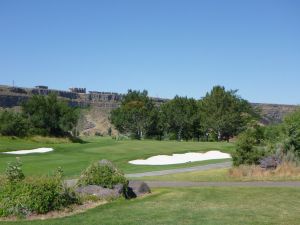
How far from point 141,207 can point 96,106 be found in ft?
504

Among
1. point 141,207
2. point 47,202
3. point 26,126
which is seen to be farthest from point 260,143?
point 26,126

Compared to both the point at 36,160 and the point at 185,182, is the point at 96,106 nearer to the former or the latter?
the point at 36,160

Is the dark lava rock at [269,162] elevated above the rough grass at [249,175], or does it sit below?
above

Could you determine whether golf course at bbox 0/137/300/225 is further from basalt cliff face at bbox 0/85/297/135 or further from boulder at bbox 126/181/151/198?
basalt cliff face at bbox 0/85/297/135

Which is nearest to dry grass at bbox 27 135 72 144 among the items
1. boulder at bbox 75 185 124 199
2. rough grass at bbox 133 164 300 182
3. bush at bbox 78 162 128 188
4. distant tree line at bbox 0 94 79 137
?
distant tree line at bbox 0 94 79 137

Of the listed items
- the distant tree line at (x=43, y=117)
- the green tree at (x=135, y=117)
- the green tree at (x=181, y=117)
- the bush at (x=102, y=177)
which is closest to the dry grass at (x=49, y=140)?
the distant tree line at (x=43, y=117)

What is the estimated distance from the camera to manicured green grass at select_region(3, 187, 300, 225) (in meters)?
11.4

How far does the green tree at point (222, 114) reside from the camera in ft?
259

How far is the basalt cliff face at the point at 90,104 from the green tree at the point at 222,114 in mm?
25397

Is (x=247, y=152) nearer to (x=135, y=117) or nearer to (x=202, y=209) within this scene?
(x=202, y=209)

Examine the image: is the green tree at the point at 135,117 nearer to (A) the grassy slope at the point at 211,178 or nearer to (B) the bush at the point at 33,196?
(A) the grassy slope at the point at 211,178

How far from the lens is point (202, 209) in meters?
13.2

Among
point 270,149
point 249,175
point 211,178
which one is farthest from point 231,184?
point 270,149

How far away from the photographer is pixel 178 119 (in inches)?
3157
